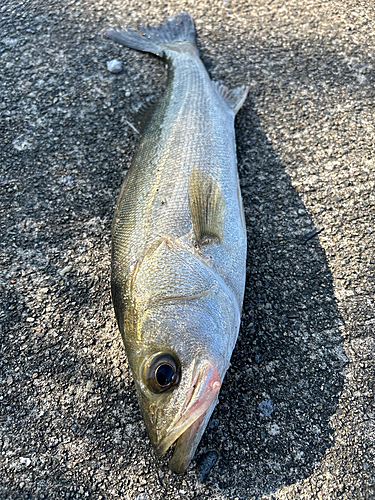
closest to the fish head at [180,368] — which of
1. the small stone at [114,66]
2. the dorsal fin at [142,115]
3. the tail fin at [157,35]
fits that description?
the dorsal fin at [142,115]

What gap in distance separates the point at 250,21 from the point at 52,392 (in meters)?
4.12

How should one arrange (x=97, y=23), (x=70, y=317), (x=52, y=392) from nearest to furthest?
(x=52, y=392)
(x=70, y=317)
(x=97, y=23)

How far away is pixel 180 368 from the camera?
2014 mm

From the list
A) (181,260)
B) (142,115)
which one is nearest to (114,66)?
(142,115)

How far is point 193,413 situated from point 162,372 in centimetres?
25

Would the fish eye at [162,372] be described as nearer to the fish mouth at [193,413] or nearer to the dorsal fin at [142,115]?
the fish mouth at [193,413]

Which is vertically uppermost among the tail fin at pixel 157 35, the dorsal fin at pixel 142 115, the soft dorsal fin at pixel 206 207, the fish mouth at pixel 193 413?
the tail fin at pixel 157 35

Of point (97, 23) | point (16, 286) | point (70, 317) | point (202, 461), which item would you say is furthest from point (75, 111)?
point (202, 461)

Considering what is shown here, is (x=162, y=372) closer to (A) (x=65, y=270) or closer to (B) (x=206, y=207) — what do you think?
(B) (x=206, y=207)

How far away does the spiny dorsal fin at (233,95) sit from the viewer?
12.0 ft

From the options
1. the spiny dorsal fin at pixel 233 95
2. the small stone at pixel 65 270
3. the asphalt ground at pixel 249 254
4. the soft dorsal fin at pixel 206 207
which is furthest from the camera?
the spiny dorsal fin at pixel 233 95

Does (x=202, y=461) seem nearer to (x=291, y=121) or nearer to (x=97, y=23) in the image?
(x=291, y=121)

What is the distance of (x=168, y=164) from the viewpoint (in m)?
2.80

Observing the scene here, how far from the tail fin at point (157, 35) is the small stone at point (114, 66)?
241mm
